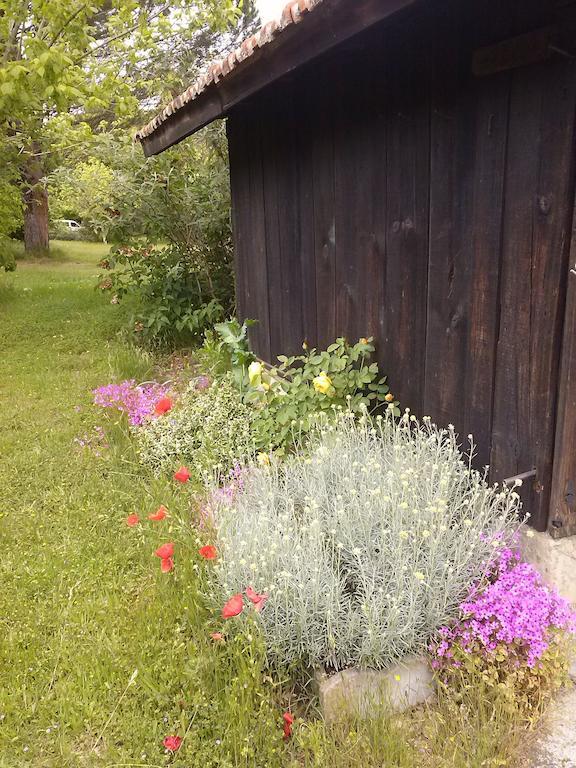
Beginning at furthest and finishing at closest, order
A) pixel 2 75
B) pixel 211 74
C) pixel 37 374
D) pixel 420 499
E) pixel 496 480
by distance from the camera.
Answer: pixel 37 374, pixel 2 75, pixel 211 74, pixel 496 480, pixel 420 499

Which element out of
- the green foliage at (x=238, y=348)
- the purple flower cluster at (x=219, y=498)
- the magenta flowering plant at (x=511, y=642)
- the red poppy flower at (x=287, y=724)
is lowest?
the red poppy flower at (x=287, y=724)

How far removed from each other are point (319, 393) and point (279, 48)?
1.73m

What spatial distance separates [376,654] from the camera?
2.03 meters

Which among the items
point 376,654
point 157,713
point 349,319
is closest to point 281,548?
point 376,654

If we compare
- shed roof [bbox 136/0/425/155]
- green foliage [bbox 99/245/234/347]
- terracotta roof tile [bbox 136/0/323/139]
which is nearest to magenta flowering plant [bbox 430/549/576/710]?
shed roof [bbox 136/0/425/155]

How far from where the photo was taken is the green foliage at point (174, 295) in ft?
23.5

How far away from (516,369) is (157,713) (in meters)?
1.82

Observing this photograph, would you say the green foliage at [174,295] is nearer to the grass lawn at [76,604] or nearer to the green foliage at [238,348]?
the green foliage at [238,348]

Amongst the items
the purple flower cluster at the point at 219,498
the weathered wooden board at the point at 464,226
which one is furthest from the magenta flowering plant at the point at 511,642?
the purple flower cluster at the point at 219,498

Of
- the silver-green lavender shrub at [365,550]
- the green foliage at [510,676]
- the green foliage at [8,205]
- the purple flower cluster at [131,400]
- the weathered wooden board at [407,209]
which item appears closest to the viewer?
the green foliage at [510,676]

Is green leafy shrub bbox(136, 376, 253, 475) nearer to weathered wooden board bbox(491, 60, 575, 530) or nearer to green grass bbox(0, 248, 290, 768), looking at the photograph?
green grass bbox(0, 248, 290, 768)

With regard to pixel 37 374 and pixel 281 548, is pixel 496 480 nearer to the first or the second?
pixel 281 548

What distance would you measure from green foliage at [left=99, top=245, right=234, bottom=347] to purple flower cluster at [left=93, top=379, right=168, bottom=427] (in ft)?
6.89

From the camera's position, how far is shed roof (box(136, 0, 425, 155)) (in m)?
2.23
